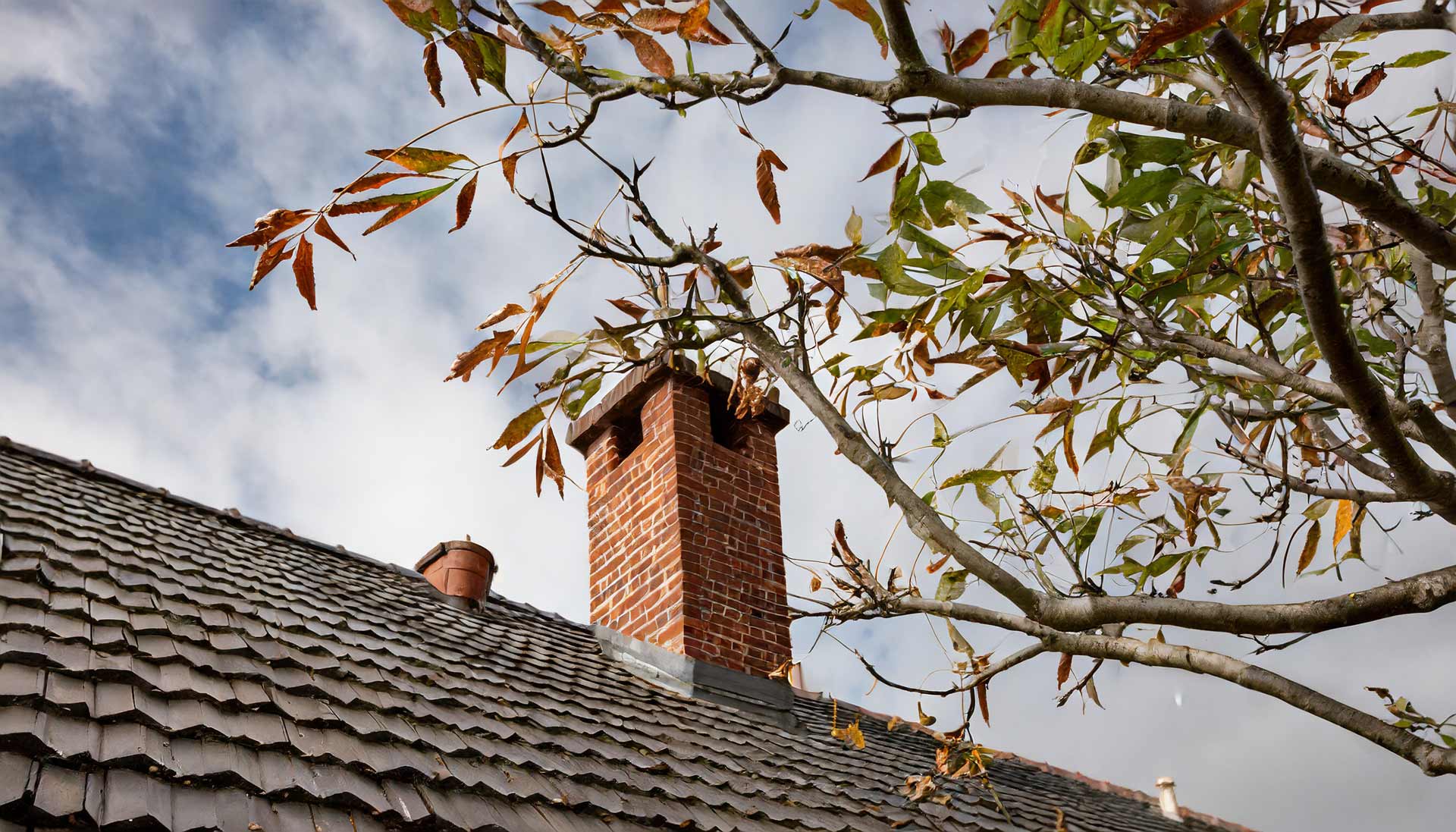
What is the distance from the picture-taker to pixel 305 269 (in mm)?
1794

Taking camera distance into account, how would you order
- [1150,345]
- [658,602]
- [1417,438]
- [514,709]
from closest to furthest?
[1150,345] < [1417,438] < [514,709] < [658,602]

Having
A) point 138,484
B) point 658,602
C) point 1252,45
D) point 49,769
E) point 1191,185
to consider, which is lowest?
point 49,769

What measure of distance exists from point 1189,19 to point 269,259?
57.4 inches

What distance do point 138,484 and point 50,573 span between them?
265 centimetres

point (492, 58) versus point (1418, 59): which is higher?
point (1418, 59)

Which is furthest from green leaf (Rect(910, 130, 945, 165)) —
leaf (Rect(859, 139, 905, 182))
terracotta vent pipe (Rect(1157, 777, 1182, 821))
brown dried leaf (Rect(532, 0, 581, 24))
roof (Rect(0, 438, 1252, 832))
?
terracotta vent pipe (Rect(1157, 777, 1182, 821))

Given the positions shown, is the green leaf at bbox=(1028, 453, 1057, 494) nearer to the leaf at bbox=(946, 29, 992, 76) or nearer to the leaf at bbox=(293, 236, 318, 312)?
the leaf at bbox=(946, 29, 992, 76)

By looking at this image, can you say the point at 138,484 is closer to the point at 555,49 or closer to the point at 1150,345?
the point at 555,49

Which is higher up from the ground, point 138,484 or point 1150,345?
point 138,484

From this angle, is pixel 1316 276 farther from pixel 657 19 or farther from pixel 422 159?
pixel 422 159

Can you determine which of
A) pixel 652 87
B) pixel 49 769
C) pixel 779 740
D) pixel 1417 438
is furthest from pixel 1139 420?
pixel 779 740

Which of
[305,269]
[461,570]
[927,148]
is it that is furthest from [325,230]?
[461,570]

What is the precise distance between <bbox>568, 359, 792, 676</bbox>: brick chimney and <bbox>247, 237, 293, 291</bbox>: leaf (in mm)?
4297

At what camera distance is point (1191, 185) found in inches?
82.7
